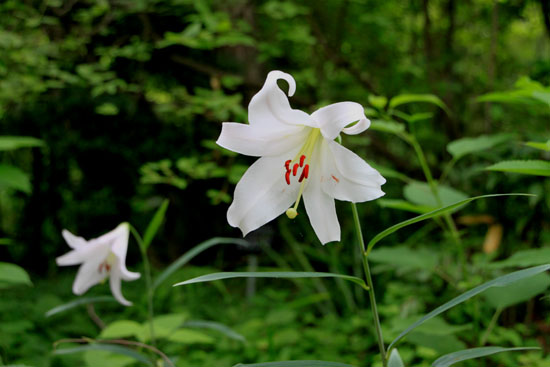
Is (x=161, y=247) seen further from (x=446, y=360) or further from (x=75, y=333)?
(x=446, y=360)

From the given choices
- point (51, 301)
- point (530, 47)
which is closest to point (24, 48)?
point (51, 301)

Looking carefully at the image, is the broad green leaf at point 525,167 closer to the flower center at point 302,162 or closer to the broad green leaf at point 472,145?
the flower center at point 302,162

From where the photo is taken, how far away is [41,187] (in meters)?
3.44

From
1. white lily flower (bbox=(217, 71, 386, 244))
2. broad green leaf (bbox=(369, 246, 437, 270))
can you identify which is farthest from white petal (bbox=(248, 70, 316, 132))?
broad green leaf (bbox=(369, 246, 437, 270))

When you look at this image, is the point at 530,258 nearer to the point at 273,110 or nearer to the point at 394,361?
the point at 394,361

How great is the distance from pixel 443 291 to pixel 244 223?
184cm

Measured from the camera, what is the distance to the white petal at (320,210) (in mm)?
800

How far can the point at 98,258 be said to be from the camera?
55.1 inches

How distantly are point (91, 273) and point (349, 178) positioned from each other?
0.95 meters

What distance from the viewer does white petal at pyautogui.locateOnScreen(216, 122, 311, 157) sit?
0.77 m

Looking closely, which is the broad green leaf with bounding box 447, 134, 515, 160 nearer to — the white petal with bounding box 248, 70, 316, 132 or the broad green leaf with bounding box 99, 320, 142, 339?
the white petal with bounding box 248, 70, 316, 132

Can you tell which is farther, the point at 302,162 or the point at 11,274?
the point at 11,274

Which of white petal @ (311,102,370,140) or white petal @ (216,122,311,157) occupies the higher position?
white petal @ (311,102,370,140)

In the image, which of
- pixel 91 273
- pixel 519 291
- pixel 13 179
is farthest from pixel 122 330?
pixel 519 291
